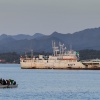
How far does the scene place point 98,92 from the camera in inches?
3716

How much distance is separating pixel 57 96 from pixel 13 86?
47.2ft

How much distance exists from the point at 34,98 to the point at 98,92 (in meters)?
14.3

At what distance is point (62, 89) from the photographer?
99.8 m

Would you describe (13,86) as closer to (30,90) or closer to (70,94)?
(30,90)

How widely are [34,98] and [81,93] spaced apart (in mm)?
10607

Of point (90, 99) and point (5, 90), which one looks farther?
point (5, 90)

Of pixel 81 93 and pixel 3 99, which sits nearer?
pixel 3 99

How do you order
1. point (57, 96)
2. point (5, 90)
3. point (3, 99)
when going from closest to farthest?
point (3, 99) < point (57, 96) < point (5, 90)

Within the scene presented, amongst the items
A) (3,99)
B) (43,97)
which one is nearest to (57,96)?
(43,97)

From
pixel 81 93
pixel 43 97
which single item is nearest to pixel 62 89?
pixel 81 93

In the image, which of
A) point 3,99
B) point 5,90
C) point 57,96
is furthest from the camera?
point 5,90

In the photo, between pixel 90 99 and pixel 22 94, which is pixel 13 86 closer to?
pixel 22 94

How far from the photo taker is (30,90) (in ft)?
318

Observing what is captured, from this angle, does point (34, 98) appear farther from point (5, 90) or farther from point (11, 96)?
point (5, 90)
